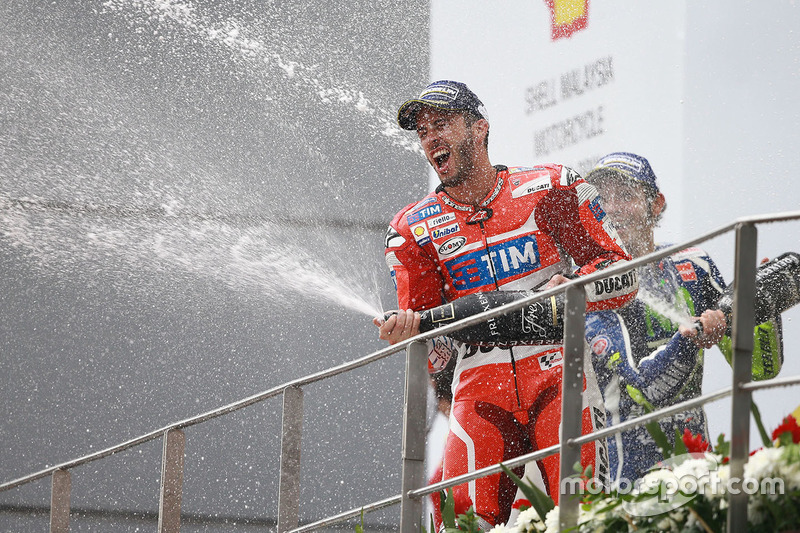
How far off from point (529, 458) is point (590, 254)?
4.99ft

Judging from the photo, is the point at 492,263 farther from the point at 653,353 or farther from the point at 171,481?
the point at 171,481

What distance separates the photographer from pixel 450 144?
14.0 feet

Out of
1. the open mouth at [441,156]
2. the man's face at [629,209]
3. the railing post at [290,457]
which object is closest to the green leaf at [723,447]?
the railing post at [290,457]

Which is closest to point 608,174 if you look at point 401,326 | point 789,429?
point 401,326

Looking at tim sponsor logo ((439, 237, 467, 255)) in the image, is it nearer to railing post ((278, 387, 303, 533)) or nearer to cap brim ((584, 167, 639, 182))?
railing post ((278, 387, 303, 533))

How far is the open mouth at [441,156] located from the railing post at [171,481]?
1447 millimetres

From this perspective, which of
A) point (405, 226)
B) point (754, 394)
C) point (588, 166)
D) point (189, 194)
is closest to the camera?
point (754, 394)

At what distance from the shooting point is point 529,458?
2.64 meters

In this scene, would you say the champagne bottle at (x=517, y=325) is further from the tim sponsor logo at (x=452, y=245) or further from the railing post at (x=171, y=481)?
the railing post at (x=171, y=481)

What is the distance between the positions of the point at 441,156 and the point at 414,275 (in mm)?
459

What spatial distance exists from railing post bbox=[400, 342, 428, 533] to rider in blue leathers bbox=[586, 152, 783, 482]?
1408mm

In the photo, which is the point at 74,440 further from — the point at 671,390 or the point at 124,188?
the point at 671,390

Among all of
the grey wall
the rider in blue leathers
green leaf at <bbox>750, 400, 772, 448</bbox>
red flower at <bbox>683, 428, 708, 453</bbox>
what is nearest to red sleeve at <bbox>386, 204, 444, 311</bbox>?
the rider in blue leathers

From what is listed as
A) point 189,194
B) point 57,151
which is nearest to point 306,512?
point 189,194
